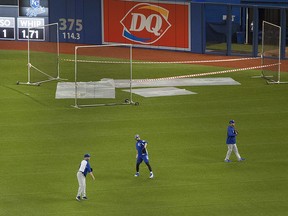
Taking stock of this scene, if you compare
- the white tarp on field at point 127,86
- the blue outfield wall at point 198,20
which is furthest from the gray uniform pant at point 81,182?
the blue outfield wall at point 198,20

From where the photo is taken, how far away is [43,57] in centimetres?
5784

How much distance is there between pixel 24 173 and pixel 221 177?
23.2 feet

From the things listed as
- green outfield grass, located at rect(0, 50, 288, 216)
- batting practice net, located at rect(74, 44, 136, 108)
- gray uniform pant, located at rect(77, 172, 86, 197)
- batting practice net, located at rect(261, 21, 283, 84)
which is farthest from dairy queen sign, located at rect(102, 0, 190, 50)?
gray uniform pant, located at rect(77, 172, 86, 197)

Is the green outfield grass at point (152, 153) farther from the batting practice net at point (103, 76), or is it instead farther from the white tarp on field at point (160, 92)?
the batting practice net at point (103, 76)

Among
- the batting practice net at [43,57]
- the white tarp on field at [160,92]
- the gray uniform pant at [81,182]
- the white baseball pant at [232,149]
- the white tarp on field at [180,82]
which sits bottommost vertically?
the gray uniform pant at [81,182]

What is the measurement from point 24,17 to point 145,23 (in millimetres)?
8566

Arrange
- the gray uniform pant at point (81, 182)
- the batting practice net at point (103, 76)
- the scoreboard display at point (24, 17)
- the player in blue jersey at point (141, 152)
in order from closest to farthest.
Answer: the gray uniform pant at point (81, 182) → the player in blue jersey at point (141, 152) → the batting practice net at point (103, 76) → the scoreboard display at point (24, 17)

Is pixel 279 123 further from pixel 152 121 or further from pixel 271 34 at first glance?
pixel 271 34

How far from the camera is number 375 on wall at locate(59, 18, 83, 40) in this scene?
6562 cm

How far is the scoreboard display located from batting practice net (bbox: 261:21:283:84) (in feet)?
54.0

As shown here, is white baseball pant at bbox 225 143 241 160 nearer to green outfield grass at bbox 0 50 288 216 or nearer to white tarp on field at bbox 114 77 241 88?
green outfield grass at bbox 0 50 288 216

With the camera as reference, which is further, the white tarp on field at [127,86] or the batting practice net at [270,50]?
the batting practice net at [270,50]

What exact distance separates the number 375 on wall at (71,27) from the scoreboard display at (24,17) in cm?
108

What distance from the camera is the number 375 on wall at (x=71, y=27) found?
6562 centimetres
